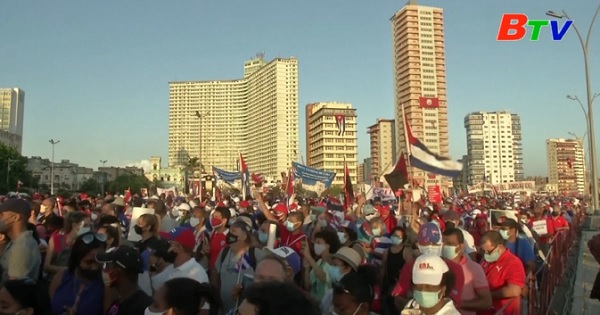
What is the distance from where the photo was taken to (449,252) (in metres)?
5.23

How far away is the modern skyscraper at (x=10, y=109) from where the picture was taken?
188 meters

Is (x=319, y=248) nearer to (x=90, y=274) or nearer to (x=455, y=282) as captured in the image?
(x=455, y=282)

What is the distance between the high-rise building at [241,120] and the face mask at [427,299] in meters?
155

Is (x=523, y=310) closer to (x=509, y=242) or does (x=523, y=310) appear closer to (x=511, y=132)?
(x=509, y=242)

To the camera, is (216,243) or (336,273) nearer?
(336,273)

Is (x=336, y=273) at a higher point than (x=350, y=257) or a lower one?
lower

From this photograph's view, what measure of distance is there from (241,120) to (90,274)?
7140 inches

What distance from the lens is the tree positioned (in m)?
72.1

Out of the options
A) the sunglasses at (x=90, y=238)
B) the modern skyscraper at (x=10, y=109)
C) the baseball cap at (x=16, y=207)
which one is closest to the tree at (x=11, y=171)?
the baseball cap at (x=16, y=207)

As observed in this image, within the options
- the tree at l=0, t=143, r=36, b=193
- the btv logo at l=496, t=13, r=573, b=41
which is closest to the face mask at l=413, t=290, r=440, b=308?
the btv logo at l=496, t=13, r=573, b=41

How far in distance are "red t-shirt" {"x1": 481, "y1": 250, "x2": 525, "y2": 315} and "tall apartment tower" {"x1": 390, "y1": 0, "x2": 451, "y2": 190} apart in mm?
145170

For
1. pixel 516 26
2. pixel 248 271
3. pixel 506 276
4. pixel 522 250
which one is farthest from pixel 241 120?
pixel 506 276

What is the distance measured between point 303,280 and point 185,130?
186170mm

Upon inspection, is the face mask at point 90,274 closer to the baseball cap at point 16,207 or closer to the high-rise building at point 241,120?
the baseball cap at point 16,207
